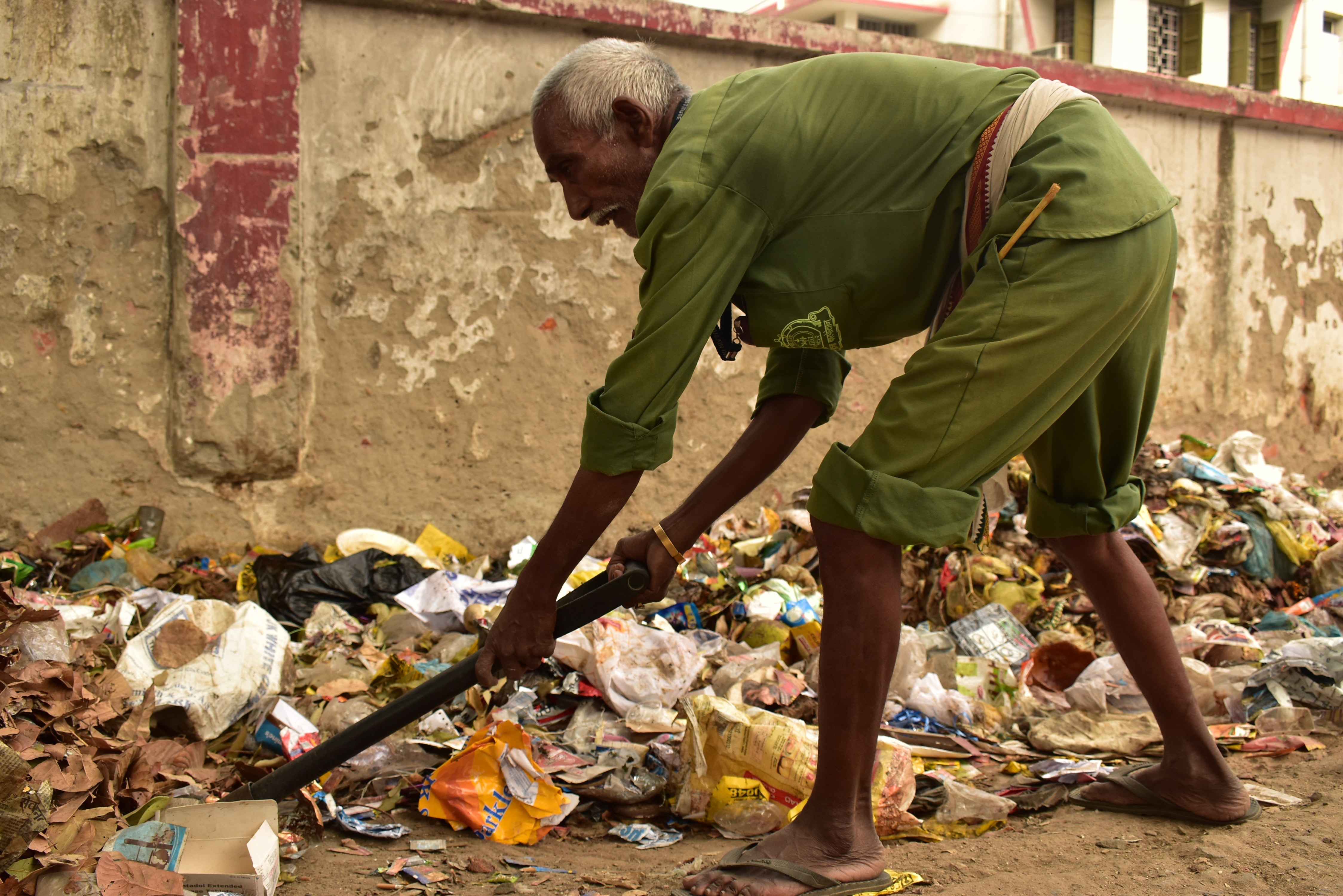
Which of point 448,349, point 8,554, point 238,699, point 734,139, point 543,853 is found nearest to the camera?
point 734,139

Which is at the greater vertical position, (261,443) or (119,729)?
(261,443)

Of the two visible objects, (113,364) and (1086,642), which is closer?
(1086,642)

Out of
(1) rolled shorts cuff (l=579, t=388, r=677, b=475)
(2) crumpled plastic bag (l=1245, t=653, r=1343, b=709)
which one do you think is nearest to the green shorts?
(1) rolled shorts cuff (l=579, t=388, r=677, b=475)

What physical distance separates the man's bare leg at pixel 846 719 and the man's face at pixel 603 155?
0.68 m

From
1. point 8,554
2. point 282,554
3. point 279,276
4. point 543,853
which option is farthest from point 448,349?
point 543,853

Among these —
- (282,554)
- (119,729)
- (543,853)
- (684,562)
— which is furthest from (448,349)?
(543,853)

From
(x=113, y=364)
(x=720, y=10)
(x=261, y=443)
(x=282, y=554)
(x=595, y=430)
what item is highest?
(x=720, y=10)

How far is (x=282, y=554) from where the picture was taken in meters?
3.87

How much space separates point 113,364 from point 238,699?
181 centimetres

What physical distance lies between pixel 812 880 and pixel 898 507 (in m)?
0.64

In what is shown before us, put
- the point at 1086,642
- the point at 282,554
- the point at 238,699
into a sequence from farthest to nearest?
the point at 282,554 → the point at 1086,642 → the point at 238,699

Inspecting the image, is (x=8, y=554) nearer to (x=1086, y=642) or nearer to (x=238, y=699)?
(x=238, y=699)

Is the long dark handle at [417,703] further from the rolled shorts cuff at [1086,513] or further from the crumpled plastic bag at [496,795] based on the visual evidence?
the rolled shorts cuff at [1086,513]

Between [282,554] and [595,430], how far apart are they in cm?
Answer: 261
